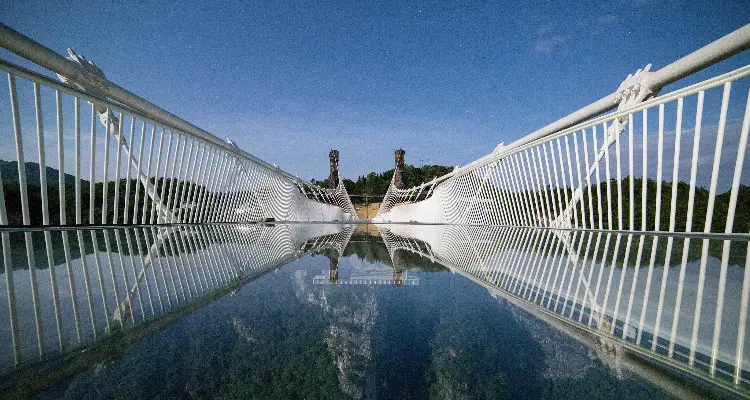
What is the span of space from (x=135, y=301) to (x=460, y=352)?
890 mm

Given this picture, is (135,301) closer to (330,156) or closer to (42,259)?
(42,259)

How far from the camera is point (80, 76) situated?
261 centimetres

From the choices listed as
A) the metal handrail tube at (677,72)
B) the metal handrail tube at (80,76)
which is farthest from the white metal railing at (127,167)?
the metal handrail tube at (677,72)

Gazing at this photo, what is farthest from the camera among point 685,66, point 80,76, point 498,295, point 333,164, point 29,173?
point 333,164

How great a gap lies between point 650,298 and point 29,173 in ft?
10.2

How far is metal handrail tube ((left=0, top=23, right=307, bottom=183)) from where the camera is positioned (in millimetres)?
2011

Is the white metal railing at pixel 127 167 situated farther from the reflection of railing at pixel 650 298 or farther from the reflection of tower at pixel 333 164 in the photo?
the reflection of tower at pixel 333 164

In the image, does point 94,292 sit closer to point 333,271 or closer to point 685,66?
point 333,271

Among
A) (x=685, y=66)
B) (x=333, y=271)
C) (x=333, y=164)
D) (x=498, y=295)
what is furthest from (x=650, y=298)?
(x=333, y=164)

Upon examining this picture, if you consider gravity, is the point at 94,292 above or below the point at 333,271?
above

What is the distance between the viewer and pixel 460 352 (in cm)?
70

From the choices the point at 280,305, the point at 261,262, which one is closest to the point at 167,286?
the point at 280,305

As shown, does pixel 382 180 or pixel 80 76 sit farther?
pixel 382 180

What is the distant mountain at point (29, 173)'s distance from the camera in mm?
2012
